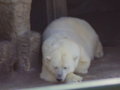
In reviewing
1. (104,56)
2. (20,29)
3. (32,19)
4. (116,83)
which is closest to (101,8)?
(32,19)

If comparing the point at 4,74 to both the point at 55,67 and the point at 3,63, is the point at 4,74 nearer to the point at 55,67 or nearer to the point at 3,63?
the point at 3,63

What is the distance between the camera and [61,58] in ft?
11.1

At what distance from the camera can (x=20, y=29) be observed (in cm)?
379

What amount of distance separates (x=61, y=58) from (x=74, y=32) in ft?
2.44

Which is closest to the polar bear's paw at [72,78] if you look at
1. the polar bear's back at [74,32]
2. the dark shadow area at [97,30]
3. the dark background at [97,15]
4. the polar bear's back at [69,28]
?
the dark shadow area at [97,30]

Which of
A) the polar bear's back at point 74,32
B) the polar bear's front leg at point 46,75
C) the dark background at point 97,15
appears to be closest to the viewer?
the polar bear's front leg at point 46,75

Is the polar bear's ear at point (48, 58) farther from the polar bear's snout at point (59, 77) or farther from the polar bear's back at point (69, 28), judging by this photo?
the polar bear's back at point (69, 28)

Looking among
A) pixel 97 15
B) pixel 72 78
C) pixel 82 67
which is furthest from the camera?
pixel 97 15

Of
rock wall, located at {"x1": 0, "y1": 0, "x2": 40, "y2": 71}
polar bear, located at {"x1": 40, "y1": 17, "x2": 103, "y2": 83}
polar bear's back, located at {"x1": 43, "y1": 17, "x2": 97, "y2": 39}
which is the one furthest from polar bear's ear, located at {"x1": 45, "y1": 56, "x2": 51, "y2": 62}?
polar bear's back, located at {"x1": 43, "y1": 17, "x2": 97, "y2": 39}

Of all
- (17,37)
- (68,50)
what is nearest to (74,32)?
(68,50)

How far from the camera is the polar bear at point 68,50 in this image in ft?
11.1

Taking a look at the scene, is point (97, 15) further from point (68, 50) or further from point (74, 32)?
point (68, 50)

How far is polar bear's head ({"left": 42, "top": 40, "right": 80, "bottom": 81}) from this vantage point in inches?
132

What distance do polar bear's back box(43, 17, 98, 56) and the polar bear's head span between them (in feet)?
0.81
